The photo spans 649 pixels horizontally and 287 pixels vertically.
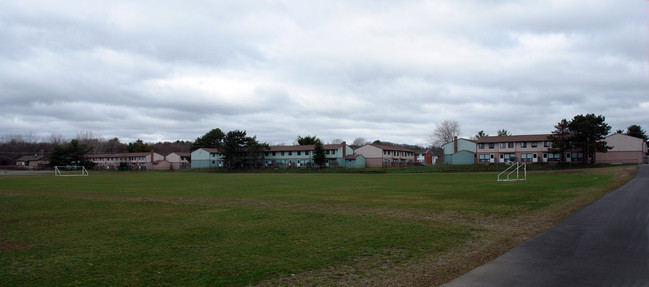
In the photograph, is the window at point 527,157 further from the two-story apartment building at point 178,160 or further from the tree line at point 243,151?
the two-story apartment building at point 178,160

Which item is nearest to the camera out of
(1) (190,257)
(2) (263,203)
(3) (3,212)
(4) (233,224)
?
(1) (190,257)

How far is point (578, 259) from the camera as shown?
8406mm

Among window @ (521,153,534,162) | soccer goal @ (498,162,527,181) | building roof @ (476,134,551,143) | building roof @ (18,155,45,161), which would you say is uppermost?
building roof @ (476,134,551,143)

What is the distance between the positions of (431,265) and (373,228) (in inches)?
177

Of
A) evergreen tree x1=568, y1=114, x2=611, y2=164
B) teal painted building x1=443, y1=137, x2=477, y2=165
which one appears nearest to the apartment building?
teal painted building x1=443, y1=137, x2=477, y2=165

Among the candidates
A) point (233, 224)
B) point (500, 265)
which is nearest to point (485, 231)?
point (500, 265)

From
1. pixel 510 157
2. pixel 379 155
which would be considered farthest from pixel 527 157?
pixel 379 155

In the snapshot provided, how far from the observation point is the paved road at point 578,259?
7017 millimetres

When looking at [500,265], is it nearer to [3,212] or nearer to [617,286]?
[617,286]

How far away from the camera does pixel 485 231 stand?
1216 cm

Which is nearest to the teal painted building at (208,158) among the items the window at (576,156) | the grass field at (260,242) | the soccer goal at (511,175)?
the soccer goal at (511,175)

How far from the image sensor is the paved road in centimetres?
702

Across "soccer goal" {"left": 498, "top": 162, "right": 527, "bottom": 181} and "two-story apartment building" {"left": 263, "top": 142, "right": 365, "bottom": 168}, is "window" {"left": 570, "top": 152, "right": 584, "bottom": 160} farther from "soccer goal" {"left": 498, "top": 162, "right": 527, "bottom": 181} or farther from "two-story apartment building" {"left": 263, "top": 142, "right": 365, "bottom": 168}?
"two-story apartment building" {"left": 263, "top": 142, "right": 365, "bottom": 168}

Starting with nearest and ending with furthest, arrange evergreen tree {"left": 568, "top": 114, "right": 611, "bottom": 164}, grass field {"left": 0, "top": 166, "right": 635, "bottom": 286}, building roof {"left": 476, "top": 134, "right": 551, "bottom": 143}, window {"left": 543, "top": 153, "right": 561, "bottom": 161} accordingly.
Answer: grass field {"left": 0, "top": 166, "right": 635, "bottom": 286}, evergreen tree {"left": 568, "top": 114, "right": 611, "bottom": 164}, window {"left": 543, "top": 153, "right": 561, "bottom": 161}, building roof {"left": 476, "top": 134, "right": 551, "bottom": 143}
